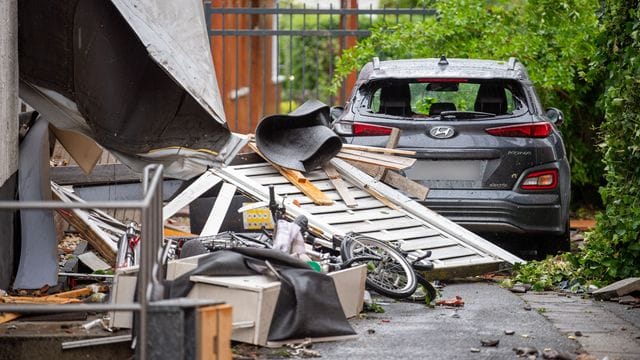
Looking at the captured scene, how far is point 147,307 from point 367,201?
562 centimetres

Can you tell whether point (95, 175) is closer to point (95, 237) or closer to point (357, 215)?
point (95, 237)

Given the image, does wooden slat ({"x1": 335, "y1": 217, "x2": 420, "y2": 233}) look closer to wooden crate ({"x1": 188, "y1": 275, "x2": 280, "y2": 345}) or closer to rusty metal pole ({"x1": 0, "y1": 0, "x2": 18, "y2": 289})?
rusty metal pole ({"x1": 0, "y1": 0, "x2": 18, "y2": 289})

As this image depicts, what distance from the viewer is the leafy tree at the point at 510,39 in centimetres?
1441

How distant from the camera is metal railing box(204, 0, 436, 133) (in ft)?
50.5

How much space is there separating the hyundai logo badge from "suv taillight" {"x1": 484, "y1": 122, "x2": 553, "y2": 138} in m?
0.33

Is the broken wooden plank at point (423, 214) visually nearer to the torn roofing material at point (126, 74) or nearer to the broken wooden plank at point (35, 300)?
the torn roofing material at point (126, 74)

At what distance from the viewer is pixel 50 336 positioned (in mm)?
6926

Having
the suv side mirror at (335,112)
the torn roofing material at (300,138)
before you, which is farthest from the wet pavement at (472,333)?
the suv side mirror at (335,112)

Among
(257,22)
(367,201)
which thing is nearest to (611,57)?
(367,201)

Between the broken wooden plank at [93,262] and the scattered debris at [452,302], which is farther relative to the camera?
the broken wooden plank at [93,262]

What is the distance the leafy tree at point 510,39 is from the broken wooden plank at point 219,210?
15.8 feet

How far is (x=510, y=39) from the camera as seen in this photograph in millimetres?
14578

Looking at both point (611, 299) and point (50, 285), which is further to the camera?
point (611, 299)

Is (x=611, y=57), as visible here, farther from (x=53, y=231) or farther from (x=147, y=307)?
(x=147, y=307)
